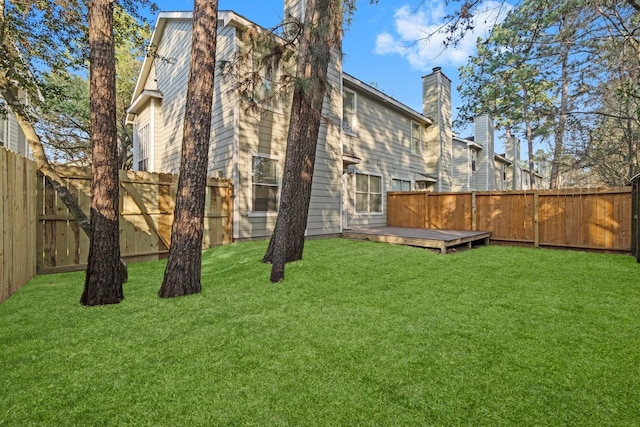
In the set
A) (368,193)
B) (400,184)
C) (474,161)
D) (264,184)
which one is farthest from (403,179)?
(474,161)

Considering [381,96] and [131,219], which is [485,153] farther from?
[131,219]

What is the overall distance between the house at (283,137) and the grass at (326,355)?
4.19 metres

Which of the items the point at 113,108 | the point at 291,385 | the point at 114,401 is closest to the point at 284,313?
the point at 291,385

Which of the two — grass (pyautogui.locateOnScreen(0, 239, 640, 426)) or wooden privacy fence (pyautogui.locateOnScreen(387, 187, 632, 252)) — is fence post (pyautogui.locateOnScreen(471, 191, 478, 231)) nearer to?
wooden privacy fence (pyautogui.locateOnScreen(387, 187, 632, 252))

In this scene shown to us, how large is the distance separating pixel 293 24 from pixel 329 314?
18.2 ft

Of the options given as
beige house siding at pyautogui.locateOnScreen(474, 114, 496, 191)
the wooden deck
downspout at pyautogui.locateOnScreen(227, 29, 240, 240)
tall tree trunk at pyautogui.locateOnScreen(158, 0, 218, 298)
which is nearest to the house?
downspout at pyautogui.locateOnScreen(227, 29, 240, 240)

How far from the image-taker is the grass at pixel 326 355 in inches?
64.3

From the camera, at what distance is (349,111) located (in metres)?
10.6

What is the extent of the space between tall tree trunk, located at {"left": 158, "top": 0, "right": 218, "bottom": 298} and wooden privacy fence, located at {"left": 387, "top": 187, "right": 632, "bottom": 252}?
8206mm

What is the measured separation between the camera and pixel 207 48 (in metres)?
3.91

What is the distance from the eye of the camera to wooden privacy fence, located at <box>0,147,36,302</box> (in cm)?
336

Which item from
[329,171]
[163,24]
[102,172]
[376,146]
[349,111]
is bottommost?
[102,172]

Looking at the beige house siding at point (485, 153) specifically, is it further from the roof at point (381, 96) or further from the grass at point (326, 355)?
the grass at point (326, 355)

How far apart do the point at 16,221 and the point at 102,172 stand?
161 cm
